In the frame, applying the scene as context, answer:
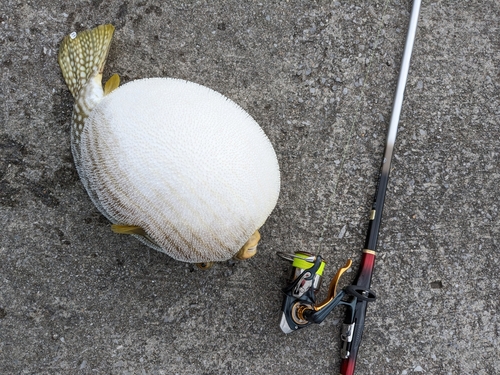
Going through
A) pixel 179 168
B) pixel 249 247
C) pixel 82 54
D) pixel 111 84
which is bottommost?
pixel 249 247

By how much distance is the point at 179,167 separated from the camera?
3.83 feet

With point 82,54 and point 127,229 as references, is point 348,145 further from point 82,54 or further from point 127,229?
point 82,54

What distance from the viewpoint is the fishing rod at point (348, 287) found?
1595 millimetres

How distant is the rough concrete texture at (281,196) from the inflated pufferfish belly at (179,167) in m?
0.43

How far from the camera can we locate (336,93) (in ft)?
5.92

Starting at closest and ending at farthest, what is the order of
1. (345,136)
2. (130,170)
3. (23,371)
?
(130,170)
(23,371)
(345,136)

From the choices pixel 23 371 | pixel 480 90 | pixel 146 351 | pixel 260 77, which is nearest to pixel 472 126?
pixel 480 90

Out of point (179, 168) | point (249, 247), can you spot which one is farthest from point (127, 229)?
point (249, 247)

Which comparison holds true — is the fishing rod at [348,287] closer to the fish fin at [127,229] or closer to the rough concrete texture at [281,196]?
the rough concrete texture at [281,196]

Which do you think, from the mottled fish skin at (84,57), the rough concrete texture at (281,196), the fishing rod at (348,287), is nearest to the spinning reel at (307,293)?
the fishing rod at (348,287)

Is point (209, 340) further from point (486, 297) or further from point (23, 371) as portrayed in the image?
point (486, 297)

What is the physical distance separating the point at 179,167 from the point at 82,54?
792 mm

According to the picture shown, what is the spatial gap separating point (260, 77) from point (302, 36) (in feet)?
0.79

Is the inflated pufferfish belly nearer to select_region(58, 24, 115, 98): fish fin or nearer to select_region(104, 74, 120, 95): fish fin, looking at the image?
select_region(104, 74, 120, 95): fish fin
